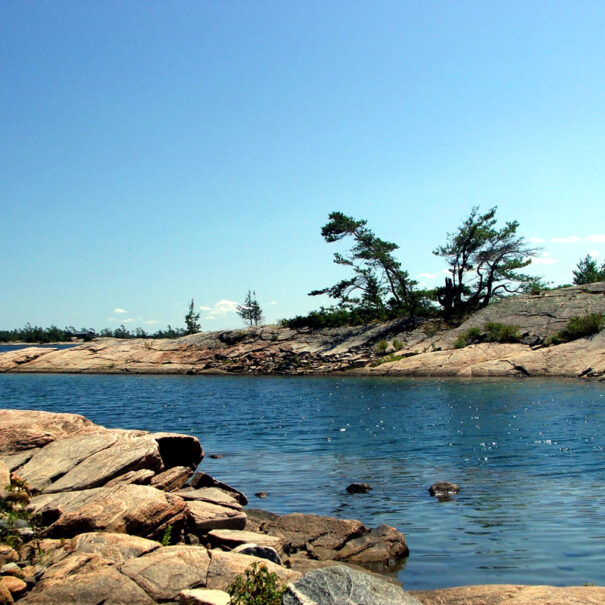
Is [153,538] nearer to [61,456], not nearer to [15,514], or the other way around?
[15,514]

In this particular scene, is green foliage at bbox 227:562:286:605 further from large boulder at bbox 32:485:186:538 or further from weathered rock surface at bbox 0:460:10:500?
weathered rock surface at bbox 0:460:10:500

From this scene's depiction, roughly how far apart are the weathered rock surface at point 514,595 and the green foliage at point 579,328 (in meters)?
39.7

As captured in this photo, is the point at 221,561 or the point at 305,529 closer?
the point at 221,561

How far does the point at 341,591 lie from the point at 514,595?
7.56ft

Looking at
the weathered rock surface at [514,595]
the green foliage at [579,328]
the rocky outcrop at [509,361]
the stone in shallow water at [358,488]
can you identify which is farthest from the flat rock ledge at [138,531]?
the green foliage at [579,328]

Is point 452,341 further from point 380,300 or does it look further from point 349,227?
point 349,227

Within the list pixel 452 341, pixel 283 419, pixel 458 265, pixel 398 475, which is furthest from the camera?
pixel 458 265

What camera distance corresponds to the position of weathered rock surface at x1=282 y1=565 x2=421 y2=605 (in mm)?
6332

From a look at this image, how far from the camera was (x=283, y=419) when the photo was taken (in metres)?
27.9

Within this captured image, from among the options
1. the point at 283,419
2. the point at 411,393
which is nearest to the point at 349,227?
the point at 411,393

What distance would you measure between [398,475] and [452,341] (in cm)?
3543

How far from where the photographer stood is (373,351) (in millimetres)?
53938

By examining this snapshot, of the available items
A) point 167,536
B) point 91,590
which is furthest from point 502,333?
point 91,590

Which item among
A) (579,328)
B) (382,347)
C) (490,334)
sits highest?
(579,328)
